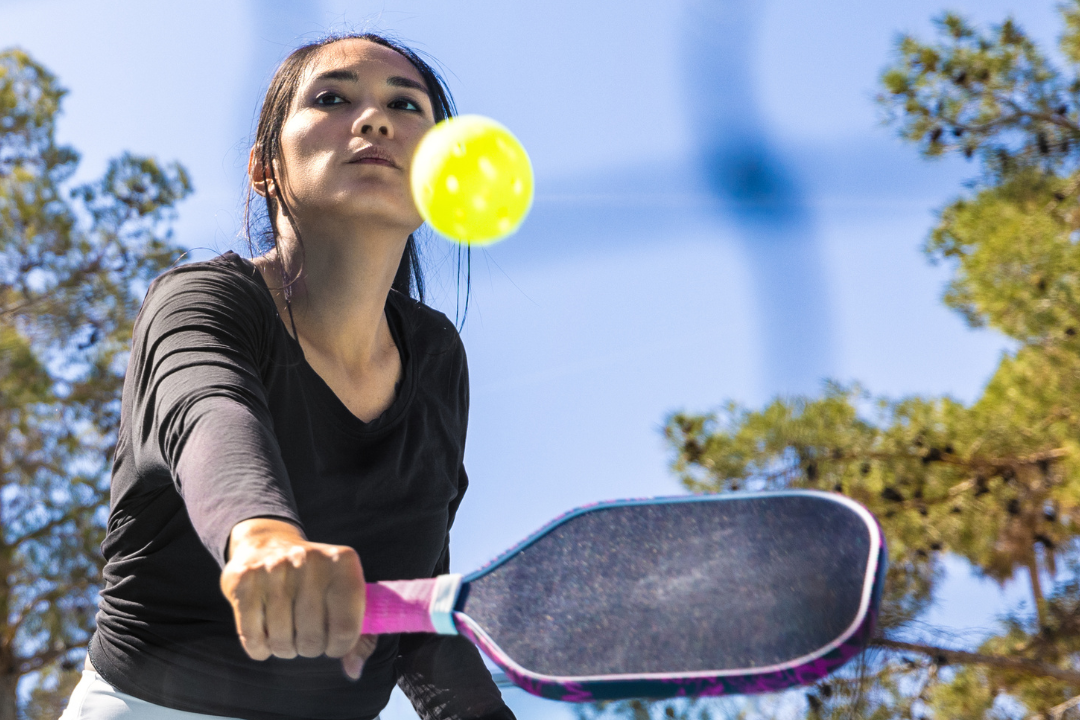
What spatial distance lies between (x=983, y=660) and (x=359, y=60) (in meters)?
2.02

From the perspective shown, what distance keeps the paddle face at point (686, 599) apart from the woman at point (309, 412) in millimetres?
121

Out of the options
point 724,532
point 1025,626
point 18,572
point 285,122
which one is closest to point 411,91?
point 285,122

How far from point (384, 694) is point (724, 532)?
0.48 m

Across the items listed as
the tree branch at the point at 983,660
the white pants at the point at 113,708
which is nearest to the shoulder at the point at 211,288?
the white pants at the point at 113,708

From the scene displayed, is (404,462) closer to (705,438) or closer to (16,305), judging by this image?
(705,438)

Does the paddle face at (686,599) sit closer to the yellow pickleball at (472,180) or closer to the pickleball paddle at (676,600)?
the pickleball paddle at (676,600)

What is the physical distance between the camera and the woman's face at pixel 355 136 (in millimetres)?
905

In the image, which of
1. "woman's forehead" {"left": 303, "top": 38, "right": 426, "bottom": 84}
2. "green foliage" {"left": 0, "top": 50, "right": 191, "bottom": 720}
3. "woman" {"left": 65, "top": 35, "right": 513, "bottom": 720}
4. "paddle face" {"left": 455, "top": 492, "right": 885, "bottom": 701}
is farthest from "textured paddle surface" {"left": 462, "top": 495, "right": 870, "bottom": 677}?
"green foliage" {"left": 0, "top": 50, "right": 191, "bottom": 720}

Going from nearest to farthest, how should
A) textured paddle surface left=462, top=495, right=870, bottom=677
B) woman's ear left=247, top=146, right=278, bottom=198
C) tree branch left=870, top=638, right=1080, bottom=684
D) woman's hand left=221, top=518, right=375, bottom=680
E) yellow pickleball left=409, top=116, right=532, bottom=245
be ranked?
woman's hand left=221, top=518, right=375, bottom=680 → textured paddle surface left=462, top=495, right=870, bottom=677 → yellow pickleball left=409, top=116, right=532, bottom=245 → woman's ear left=247, top=146, right=278, bottom=198 → tree branch left=870, top=638, right=1080, bottom=684

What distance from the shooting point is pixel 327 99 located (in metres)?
0.97

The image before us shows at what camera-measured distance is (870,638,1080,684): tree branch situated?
2248mm

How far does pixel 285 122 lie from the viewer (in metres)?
1.00

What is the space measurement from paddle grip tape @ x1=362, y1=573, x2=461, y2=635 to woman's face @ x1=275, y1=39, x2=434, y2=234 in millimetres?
382

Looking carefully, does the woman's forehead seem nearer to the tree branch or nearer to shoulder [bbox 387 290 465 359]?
shoulder [bbox 387 290 465 359]
